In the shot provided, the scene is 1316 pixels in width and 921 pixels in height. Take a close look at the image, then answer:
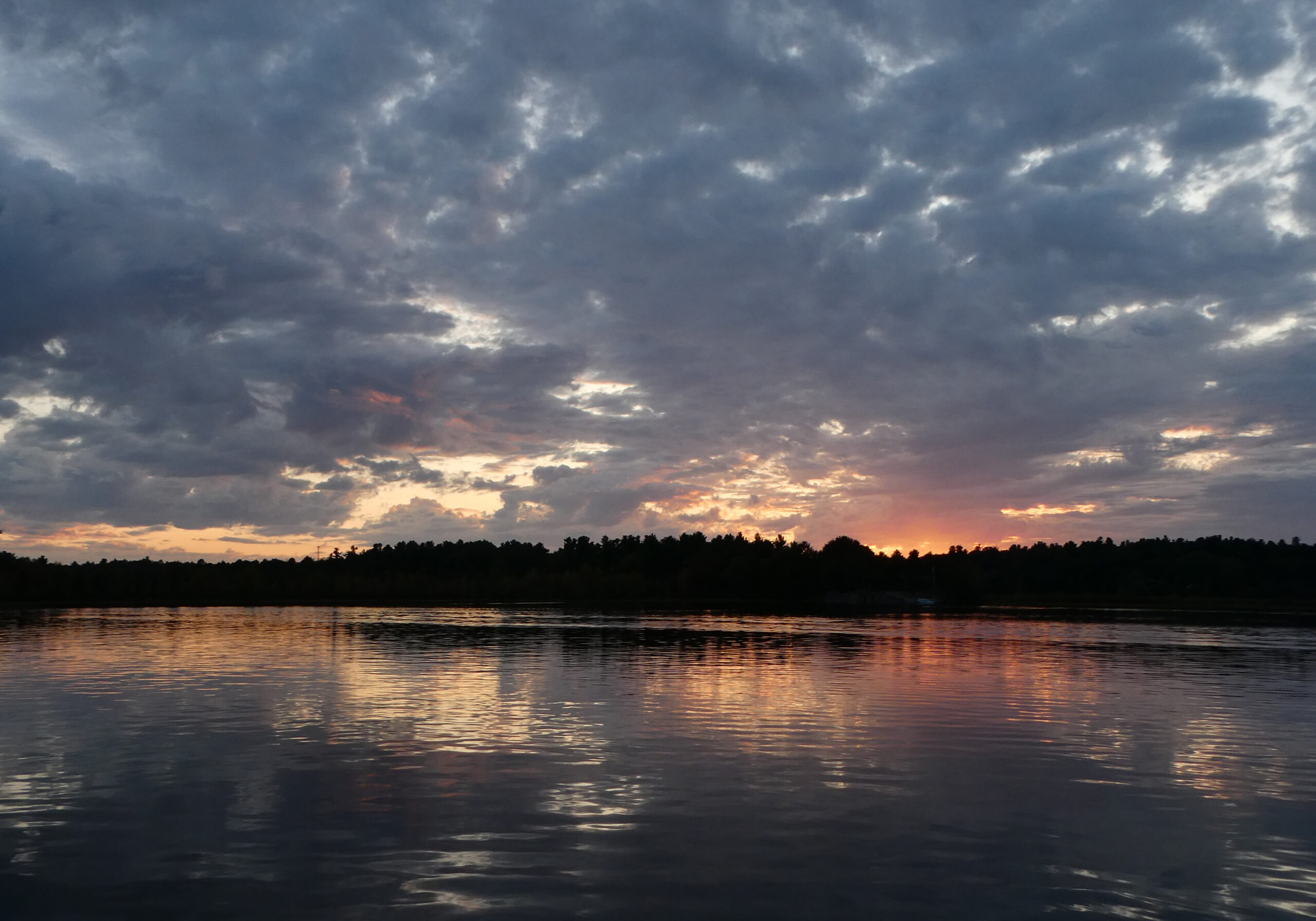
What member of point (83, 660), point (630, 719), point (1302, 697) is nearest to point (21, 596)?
point (83, 660)

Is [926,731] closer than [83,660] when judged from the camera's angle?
Yes

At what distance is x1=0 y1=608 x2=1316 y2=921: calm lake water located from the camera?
43.1ft

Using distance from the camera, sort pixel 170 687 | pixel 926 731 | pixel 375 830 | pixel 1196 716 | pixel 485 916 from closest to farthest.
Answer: pixel 485 916, pixel 375 830, pixel 926 731, pixel 1196 716, pixel 170 687

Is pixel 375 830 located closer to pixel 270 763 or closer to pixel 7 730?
pixel 270 763

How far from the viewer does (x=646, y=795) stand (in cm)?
1888

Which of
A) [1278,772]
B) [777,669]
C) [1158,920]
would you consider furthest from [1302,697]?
[1158,920]

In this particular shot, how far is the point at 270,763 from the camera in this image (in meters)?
21.5

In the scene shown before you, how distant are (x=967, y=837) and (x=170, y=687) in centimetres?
3036

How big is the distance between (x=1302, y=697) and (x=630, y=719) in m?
27.3

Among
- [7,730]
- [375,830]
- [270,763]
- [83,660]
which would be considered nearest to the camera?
[375,830]

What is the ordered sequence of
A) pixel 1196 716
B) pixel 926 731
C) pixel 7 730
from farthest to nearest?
pixel 1196 716
pixel 926 731
pixel 7 730

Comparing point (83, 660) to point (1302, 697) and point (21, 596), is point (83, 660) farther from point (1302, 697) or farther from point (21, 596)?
point (21, 596)

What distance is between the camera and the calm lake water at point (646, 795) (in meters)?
13.1

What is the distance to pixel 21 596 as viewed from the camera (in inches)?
7092
